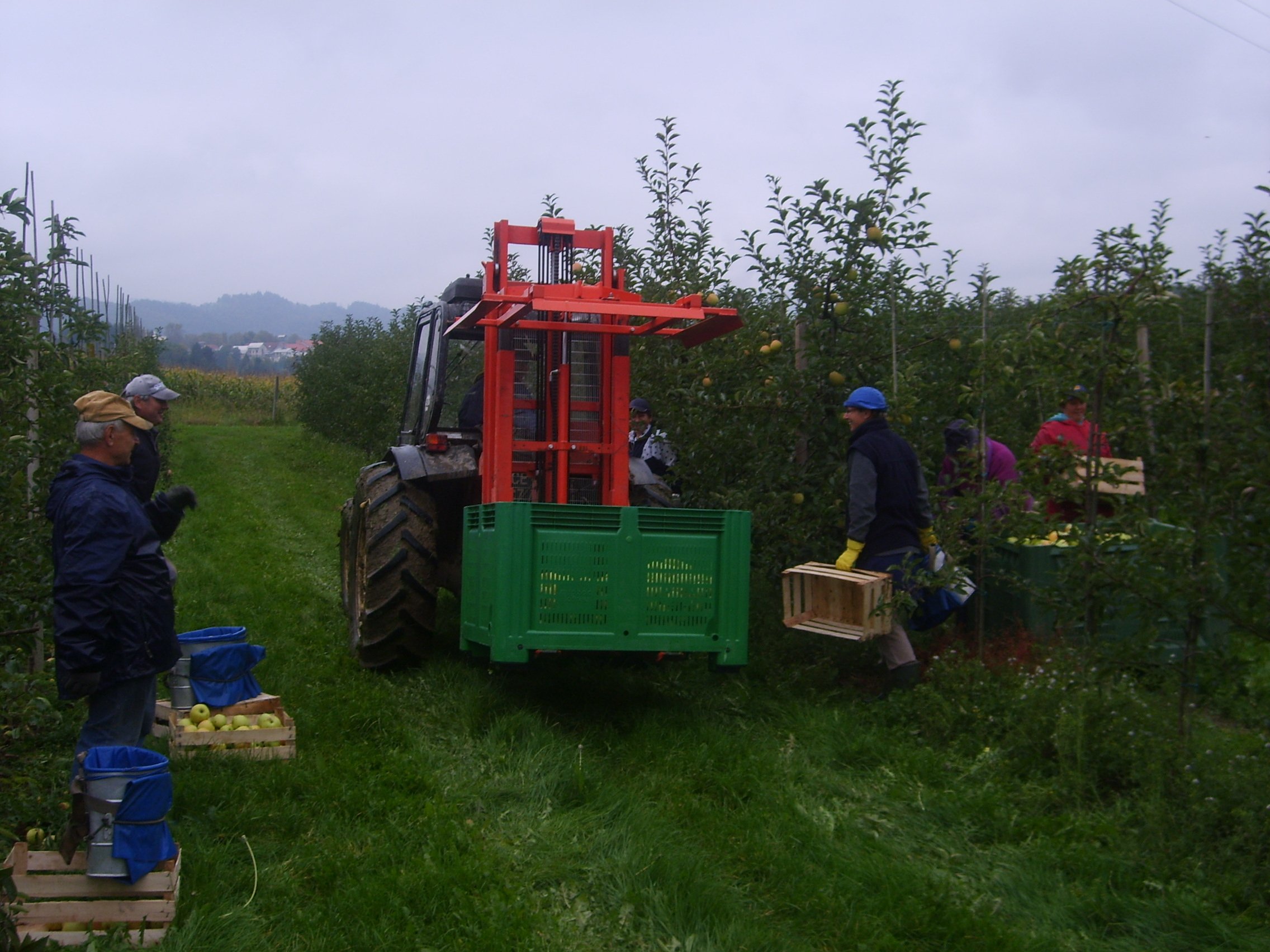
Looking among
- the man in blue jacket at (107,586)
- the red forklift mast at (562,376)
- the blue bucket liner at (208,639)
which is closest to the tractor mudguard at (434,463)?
the red forklift mast at (562,376)

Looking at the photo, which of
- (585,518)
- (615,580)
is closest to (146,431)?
(585,518)

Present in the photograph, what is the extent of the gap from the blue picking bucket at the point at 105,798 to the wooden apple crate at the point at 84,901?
42 mm

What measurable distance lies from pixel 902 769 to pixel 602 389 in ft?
8.60

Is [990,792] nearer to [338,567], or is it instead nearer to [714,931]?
[714,931]

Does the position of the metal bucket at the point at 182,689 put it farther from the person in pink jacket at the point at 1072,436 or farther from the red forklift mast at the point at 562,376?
the person in pink jacket at the point at 1072,436

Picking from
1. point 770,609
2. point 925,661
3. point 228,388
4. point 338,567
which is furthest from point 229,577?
point 228,388

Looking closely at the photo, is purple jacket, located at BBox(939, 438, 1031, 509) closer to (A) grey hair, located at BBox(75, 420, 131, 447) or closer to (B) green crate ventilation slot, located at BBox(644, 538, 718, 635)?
(B) green crate ventilation slot, located at BBox(644, 538, 718, 635)

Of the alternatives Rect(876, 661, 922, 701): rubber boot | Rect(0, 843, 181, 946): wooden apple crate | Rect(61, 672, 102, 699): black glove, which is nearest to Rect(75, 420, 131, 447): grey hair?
Rect(61, 672, 102, 699): black glove

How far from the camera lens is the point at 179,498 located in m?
4.93

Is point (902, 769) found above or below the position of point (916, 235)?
below

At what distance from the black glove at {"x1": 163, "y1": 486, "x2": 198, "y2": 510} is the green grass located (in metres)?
1.17

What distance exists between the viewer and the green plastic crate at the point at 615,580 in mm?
5477

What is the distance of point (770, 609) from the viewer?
7.84 m

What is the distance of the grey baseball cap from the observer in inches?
235
